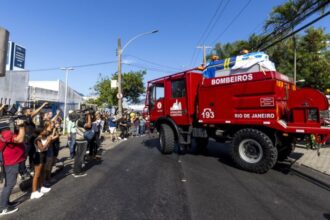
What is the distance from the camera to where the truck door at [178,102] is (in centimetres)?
906

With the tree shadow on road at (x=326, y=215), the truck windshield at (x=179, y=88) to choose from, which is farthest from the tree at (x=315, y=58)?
the tree shadow on road at (x=326, y=215)

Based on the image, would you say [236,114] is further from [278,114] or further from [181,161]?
[181,161]

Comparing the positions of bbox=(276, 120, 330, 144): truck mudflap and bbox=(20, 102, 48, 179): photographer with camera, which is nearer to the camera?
bbox=(20, 102, 48, 179): photographer with camera

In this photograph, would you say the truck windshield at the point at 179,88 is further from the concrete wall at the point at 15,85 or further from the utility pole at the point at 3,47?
the concrete wall at the point at 15,85

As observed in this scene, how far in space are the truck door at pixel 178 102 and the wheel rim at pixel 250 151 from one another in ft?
7.80

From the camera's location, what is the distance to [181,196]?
16.3 ft

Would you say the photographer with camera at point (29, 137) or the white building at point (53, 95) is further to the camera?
the white building at point (53, 95)

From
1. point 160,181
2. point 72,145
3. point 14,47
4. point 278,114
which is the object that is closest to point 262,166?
point 278,114

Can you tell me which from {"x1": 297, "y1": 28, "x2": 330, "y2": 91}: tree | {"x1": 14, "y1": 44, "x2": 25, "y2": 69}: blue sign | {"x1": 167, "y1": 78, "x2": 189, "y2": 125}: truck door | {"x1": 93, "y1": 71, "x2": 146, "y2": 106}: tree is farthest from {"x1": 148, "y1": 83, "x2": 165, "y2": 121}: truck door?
{"x1": 14, "y1": 44, "x2": 25, "y2": 69}: blue sign

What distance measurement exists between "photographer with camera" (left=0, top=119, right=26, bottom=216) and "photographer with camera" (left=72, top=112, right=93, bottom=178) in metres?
2.28

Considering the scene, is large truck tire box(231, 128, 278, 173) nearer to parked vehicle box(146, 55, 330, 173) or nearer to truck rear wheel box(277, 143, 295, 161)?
parked vehicle box(146, 55, 330, 173)

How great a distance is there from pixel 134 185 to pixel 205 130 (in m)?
3.71

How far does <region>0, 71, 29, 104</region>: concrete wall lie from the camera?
65.3ft

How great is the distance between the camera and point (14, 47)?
36969mm
